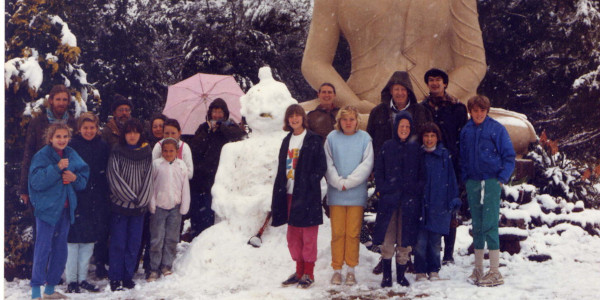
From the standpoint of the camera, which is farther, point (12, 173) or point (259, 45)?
point (259, 45)

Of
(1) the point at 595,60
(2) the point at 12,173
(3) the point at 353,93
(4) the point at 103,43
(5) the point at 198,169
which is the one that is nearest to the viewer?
(2) the point at 12,173

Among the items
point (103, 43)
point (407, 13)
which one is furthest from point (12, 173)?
point (103, 43)

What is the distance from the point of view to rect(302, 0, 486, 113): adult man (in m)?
8.16

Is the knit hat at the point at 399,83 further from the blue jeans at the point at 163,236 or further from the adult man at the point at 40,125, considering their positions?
the adult man at the point at 40,125

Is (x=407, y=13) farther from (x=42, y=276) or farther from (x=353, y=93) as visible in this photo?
(x=42, y=276)

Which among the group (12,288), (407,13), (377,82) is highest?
(407,13)

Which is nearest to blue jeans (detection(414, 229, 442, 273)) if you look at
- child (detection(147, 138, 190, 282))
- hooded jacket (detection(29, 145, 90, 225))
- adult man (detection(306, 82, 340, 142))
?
adult man (detection(306, 82, 340, 142))

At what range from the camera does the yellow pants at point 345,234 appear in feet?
17.7

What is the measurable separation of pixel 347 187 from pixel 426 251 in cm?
89

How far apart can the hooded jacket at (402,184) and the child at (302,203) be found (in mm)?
497

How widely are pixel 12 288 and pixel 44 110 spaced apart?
1.57 m

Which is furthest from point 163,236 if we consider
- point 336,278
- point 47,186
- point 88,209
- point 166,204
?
point 336,278

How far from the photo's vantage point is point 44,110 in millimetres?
5695

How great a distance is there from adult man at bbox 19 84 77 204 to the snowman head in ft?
5.51
